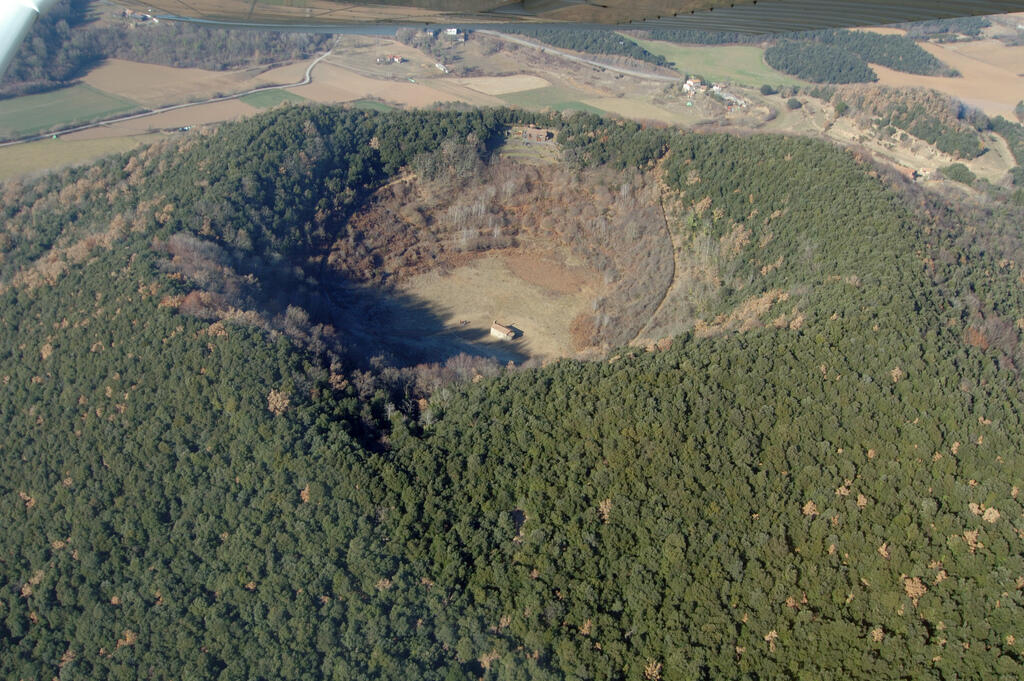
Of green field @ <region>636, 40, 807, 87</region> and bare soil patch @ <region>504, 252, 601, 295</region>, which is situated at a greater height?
green field @ <region>636, 40, 807, 87</region>

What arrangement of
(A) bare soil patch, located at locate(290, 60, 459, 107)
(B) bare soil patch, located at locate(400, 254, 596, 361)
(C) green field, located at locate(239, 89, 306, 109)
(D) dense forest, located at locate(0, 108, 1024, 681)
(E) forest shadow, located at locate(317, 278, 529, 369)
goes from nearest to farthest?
(D) dense forest, located at locate(0, 108, 1024, 681)
(E) forest shadow, located at locate(317, 278, 529, 369)
(B) bare soil patch, located at locate(400, 254, 596, 361)
(C) green field, located at locate(239, 89, 306, 109)
(A) bare soil patch, located at locate(290, 60, 459, 107)

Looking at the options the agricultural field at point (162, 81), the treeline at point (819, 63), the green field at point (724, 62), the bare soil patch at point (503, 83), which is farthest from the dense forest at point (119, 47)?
the treeline at point (819, 63)

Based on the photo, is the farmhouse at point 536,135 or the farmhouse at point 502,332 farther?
the farmhouse at point 536,135

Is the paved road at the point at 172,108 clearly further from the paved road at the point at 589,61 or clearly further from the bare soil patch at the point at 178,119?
the paved road at the point at 589,61

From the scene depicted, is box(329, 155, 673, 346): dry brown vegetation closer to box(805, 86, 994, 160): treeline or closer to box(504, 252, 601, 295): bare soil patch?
box(504, 252, 601, 295): bare soil patch

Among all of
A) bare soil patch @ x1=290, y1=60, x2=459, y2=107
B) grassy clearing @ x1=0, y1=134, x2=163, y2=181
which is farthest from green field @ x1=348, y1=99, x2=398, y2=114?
grassy clearing @ x1=0, y1=134, x2=163, y2=181

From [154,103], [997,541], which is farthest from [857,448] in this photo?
[154,103]
